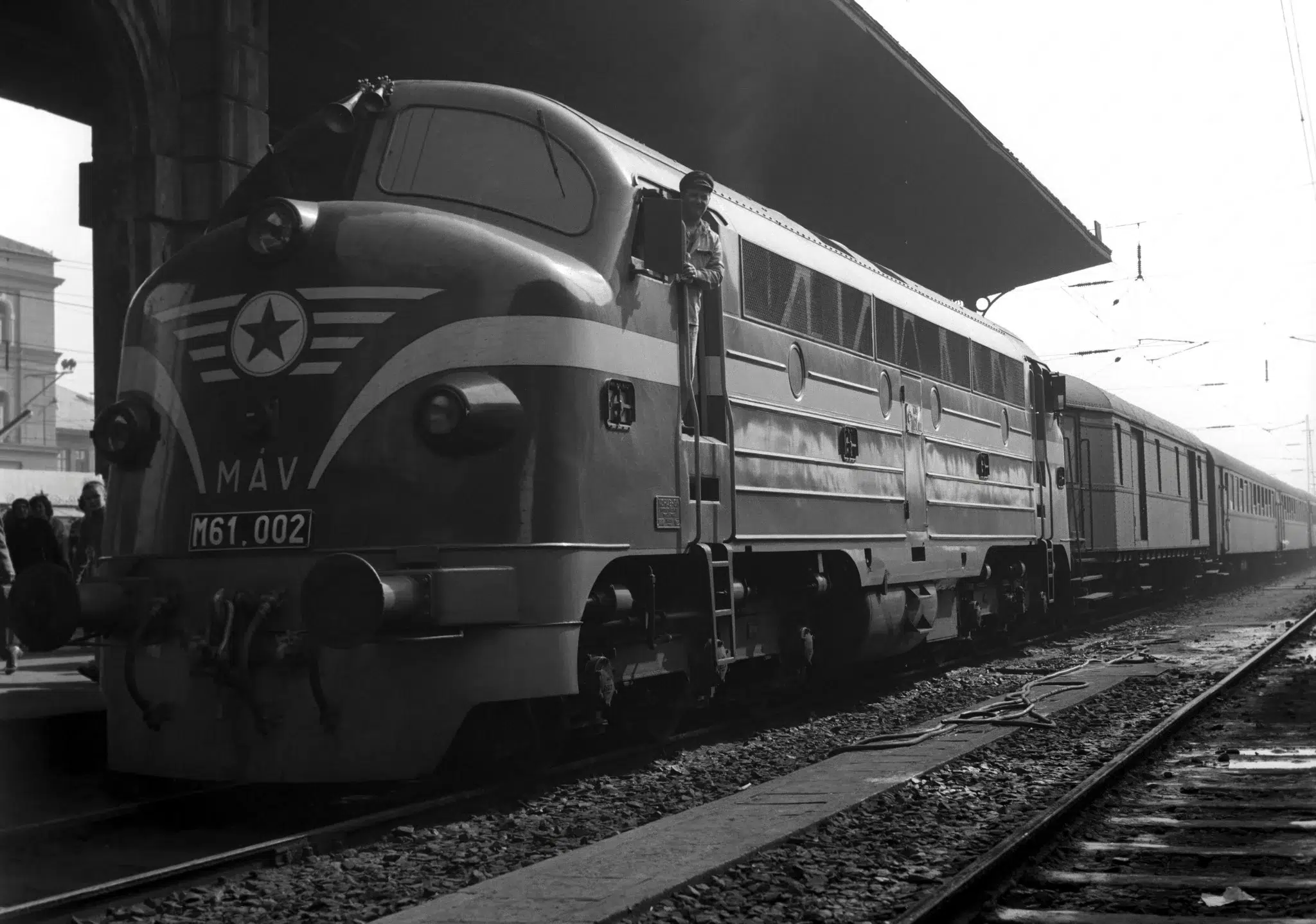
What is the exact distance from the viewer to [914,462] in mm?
11969

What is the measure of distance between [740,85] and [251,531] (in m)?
13.3

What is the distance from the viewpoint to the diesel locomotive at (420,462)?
666 cm

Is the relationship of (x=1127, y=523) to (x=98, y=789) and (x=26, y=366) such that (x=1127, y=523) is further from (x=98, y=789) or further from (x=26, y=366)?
→ (x=26, y=366)

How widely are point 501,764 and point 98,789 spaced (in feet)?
7.58

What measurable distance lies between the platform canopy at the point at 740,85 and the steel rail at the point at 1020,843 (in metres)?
9.93

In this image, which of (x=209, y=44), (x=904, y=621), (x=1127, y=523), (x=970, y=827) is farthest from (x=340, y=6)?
(x=1127, y=523)

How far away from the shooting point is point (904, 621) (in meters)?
11.8

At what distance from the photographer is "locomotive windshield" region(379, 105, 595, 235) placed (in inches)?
308

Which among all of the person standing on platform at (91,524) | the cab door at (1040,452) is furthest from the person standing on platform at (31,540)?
the cab door at (1040,452)

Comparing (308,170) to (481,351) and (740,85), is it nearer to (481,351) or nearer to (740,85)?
(481,351)

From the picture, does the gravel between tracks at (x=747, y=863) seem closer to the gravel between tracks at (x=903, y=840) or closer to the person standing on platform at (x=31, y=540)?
the gravel between tracks at (x=903, y=840)

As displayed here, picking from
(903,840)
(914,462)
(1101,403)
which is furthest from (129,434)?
(1101,403)

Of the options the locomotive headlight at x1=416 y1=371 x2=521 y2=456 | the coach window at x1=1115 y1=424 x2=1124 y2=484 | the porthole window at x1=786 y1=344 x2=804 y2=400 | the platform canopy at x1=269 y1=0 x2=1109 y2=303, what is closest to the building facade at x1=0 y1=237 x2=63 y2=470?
the platform canopy at x1=269 y1=0 x2=1109 y2=303

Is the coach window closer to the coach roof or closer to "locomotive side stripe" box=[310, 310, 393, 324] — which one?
the coach roof
